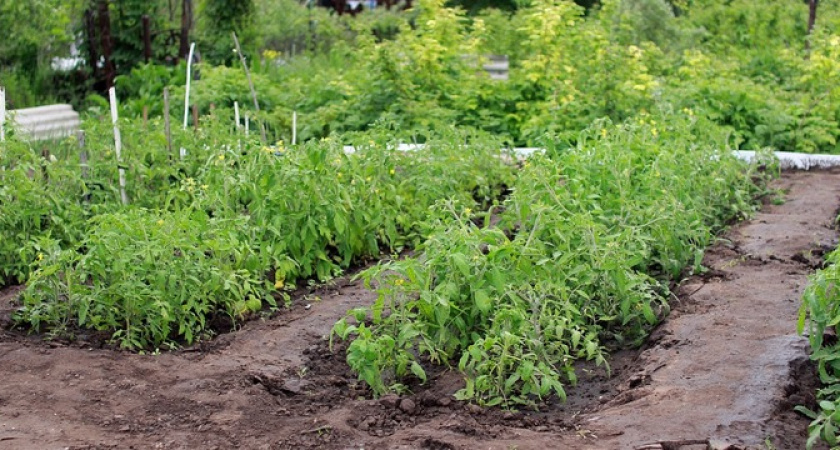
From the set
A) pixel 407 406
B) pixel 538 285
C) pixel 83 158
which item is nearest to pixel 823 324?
pixel 538 285

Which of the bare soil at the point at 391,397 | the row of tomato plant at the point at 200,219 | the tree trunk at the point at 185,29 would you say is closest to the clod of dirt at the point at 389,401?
the bare soil at the point at 391,397

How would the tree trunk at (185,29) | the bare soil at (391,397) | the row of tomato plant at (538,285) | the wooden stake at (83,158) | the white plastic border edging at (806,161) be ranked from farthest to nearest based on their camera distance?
the tree trunk at (185,29) < the white plastic border edging at (806,161) < the wooden stake at (83,158) < the row of tomato plant at (538,285) < the bare soil at (391,397)

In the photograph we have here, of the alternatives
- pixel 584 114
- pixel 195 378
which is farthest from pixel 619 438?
pixel 584 114

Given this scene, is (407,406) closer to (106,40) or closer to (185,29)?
(106,40)

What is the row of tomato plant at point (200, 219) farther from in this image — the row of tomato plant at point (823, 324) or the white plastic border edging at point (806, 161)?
the white plastic border edging at point (806, 161)

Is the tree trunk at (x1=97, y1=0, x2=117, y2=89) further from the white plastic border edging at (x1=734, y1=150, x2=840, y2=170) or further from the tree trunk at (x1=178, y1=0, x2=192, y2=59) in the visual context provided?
the white plastic border edging at (x1=734, y1=150, x2=840, y2=170)

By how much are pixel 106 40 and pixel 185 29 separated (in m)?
1.01

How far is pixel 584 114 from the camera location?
1064 centimetres

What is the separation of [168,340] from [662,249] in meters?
2.84

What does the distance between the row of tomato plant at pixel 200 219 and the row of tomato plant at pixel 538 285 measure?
76 cm

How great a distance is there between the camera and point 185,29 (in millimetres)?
14273

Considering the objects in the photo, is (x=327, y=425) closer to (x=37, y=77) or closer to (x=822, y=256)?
(x=822, y=256)

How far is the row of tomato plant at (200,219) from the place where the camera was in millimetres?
5855

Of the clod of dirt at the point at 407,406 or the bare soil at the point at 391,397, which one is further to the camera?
the clod of dirt at the point at 407,406
